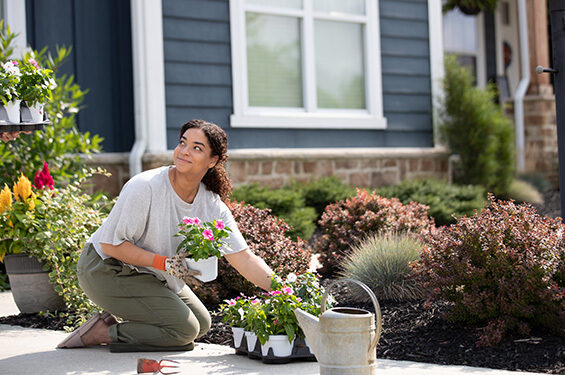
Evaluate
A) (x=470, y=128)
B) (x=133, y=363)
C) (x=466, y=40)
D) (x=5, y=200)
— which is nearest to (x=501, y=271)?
(x=133, y=363)

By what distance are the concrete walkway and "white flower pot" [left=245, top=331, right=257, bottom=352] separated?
2.9 inches

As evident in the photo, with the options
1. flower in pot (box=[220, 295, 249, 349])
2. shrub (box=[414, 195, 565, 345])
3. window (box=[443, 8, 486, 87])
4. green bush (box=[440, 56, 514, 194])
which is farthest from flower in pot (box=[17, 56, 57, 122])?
window (box=[443, 8, 486, 87])

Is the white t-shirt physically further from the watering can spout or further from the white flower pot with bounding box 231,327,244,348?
the watering can spout

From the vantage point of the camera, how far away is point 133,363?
371cm

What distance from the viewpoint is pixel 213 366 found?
12.0 ft

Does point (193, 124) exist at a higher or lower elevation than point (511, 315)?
higher

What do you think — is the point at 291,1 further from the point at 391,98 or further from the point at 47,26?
the point at 47,26

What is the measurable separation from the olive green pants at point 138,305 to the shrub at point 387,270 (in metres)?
1.54

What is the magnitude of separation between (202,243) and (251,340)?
1.89 feet

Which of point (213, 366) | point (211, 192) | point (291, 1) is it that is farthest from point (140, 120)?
point (213, 366)

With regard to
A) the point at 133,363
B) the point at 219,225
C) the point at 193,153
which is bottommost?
the point at 133,363

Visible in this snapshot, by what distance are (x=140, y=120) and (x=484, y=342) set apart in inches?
209

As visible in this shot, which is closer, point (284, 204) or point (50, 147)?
point (50, 147)

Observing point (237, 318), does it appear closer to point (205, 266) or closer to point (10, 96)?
point (205, 266)
